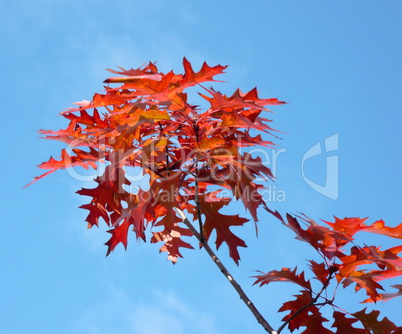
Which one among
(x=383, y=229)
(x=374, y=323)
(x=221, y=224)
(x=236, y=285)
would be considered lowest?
(x=374, y=323)

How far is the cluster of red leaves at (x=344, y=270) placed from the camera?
2.10 meters

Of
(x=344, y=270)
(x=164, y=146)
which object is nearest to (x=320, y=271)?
(x=344, y=270)

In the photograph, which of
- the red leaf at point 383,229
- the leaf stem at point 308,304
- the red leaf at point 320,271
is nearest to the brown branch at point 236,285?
the leaf stem at point 308,304

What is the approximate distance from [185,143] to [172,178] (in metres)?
0.16

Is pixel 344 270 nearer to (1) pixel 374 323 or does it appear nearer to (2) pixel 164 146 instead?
(1) pixel 374 323

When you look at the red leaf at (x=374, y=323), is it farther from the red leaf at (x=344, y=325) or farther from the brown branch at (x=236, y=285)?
the brown branch at (x=236, y=285)

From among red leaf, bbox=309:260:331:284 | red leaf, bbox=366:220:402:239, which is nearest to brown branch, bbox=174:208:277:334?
red leaf, bbox=309:260:331:284

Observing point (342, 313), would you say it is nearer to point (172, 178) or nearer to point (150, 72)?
point (172, 178)

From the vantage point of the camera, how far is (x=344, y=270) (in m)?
2.14

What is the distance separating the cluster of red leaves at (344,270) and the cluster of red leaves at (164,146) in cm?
24

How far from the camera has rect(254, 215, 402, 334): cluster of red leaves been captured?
210 centimetres

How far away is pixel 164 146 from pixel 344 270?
90 cm

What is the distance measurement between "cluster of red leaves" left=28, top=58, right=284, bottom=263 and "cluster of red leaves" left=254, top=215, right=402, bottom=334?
0.79 feet

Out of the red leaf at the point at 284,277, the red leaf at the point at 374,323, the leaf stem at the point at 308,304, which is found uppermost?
the red leaf at the point at 284,277
